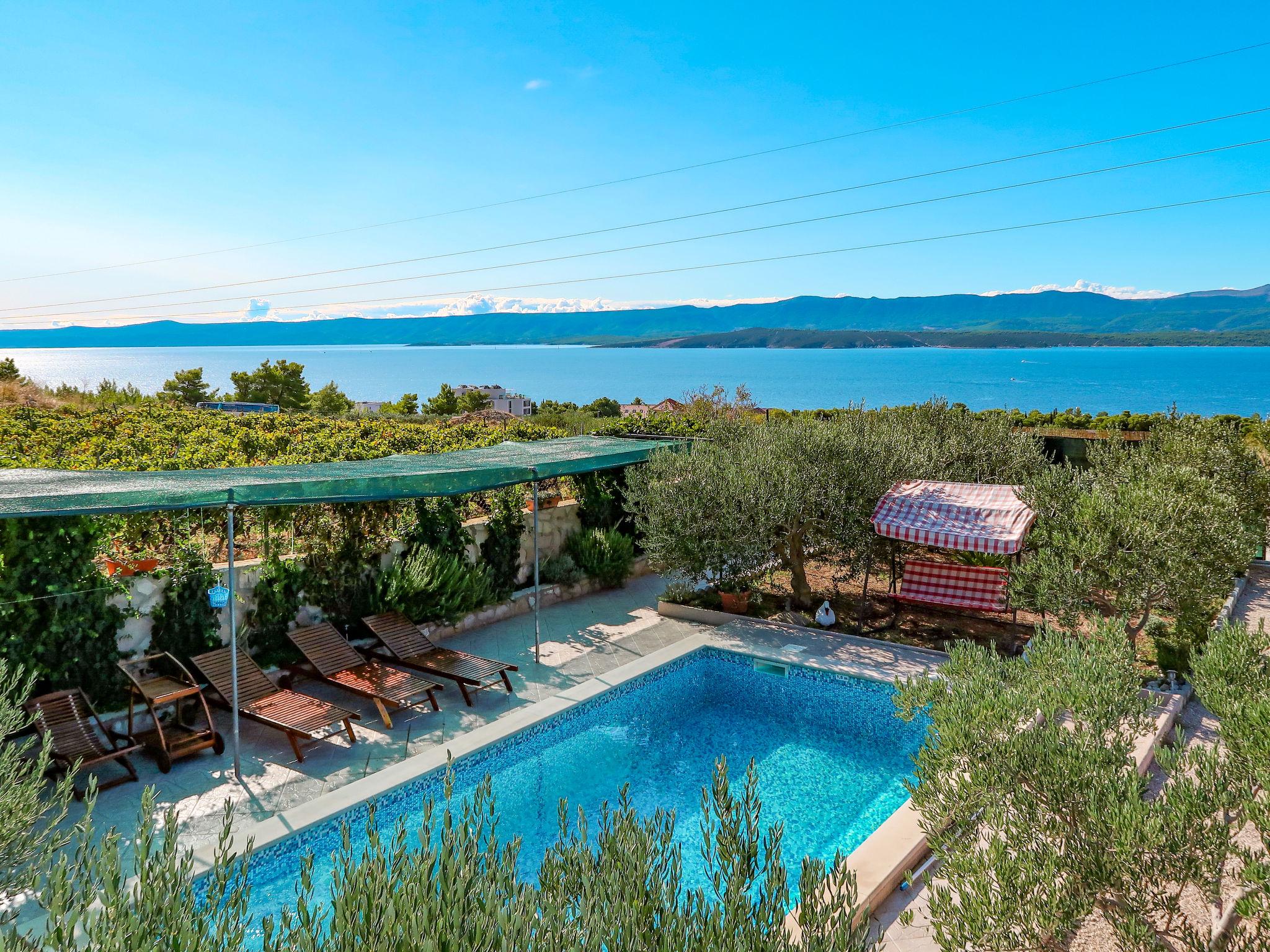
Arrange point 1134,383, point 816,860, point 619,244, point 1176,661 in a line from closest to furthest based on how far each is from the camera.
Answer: point 816,860 < point 1176,661 < point 619,244 < point 1134,383

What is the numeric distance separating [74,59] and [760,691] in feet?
86.7

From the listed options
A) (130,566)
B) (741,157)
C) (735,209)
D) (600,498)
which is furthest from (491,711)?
(741,157)

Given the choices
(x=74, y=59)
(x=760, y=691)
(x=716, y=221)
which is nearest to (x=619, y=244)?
(x=716, y=221)

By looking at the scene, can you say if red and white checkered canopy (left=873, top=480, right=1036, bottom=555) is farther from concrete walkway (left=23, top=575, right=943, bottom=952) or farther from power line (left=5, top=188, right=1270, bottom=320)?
power line (left=5, top=188, right=1270, bottom=320)

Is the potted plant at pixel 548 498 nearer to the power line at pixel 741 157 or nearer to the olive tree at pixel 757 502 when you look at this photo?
the olive tree at pixel 757 502

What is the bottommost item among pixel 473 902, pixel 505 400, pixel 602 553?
pixel 505 400

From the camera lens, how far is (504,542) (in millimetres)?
11398

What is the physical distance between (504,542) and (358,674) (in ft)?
11.1

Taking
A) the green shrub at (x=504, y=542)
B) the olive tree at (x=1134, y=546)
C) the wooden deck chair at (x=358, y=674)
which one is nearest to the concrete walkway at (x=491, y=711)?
the wooden deck chair at (x=358, y=674)

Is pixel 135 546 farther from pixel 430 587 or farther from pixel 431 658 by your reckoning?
pixel 431 658

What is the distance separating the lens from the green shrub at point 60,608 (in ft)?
22.4

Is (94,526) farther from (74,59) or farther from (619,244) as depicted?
(619,244)

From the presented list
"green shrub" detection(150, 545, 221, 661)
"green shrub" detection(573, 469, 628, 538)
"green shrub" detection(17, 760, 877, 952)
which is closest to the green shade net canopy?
"green shrub" detection(150, 545, 221, 661)

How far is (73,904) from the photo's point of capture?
2.27 metres
